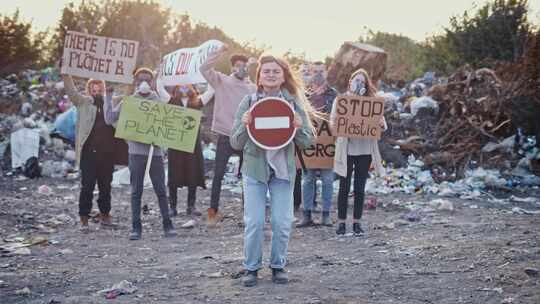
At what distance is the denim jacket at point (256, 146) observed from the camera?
5492 millimetres

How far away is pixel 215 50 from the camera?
8.64m

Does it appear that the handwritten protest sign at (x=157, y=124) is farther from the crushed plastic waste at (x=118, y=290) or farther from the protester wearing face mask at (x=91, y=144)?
the crushed plastic waste at (x=118, y=290)

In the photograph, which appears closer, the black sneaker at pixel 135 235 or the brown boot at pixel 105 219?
the black sneaker at pixel 135 235

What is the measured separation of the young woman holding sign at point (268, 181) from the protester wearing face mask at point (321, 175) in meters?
3.21

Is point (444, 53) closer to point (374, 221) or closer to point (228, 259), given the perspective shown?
point (374, 221)

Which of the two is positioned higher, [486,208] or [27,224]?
[486,208]

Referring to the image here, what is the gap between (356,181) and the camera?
26.2ft

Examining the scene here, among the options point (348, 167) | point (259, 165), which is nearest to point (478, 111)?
point (348, 167)

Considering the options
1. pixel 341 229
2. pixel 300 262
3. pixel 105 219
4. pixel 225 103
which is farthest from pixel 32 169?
pixel 300 262

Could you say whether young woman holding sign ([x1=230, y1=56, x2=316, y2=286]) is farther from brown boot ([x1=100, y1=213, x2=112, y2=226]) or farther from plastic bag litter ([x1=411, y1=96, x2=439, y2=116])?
plastic bag litter ([x1=411, y1=96, x2=439, y2=116])

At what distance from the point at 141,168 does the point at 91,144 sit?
1115 millimetres

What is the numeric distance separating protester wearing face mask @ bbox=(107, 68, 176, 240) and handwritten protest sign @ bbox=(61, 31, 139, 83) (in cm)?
84

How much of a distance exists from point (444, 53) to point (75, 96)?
17942mm

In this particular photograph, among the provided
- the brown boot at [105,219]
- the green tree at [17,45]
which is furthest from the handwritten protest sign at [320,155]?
the green tree at [17,45]
